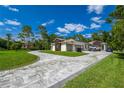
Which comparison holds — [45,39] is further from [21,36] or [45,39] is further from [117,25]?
[117,25]

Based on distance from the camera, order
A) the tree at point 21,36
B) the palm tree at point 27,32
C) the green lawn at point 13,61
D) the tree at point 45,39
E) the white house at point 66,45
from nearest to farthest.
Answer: the green lawn at point 13,61, the palm tree at point 27,32, the tree at point 21,36, the tree at point 45,39, the white house at point 66,45

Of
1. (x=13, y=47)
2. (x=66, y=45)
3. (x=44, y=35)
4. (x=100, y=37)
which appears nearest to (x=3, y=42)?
(x=13, y=47)

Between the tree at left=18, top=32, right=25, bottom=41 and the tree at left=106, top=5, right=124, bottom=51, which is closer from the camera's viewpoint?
the tree at left=106, top=5, right=124, bottom=51

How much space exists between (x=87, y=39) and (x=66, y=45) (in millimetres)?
16648

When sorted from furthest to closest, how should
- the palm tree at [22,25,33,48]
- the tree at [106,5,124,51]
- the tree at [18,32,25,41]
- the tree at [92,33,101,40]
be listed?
the tree at [92,33,101,40] → the tree at [18,32,25,41] → the palm tree at [22,25,33,48] → the tree at [106,5,124,51]

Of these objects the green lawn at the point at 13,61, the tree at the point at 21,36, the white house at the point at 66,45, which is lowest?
the green lawn at the point at 13,61

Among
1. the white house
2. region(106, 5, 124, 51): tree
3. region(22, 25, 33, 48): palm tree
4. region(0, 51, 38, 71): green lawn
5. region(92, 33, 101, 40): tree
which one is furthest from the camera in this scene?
region(92, 33, 101, 40): tree

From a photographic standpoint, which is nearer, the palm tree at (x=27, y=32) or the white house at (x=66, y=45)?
the palm tree at (x=27, y=32)

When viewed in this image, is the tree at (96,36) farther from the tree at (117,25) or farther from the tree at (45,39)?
the tree at (117,25)

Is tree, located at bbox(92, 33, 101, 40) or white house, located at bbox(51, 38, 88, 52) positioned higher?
tree, located at bbox(92, 33, 101, 40)

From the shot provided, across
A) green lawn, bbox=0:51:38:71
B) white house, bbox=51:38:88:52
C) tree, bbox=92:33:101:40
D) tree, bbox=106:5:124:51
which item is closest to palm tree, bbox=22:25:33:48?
white house, bbox=51:38:88:52

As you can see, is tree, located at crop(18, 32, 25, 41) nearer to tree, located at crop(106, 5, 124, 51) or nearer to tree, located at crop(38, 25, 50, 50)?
tree, located at crop(38, 25, 50, 50)

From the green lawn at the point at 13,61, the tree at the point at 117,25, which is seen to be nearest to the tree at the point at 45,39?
the tree at the point at 117,25
